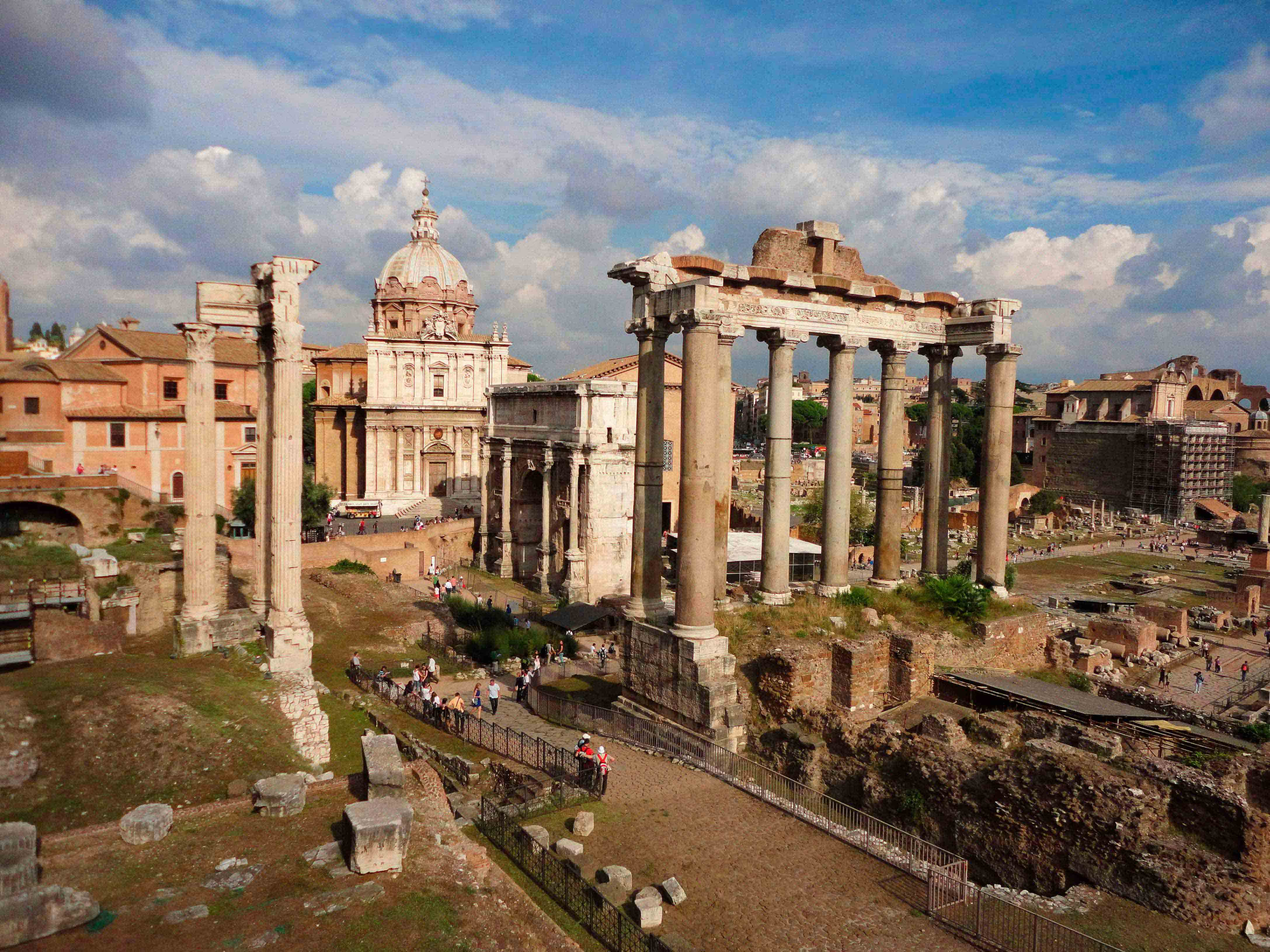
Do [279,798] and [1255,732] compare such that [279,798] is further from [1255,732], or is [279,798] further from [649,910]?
[1255,732]

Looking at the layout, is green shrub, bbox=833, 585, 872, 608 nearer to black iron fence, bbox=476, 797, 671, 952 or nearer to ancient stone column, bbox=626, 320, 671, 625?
ancient stone column, bbox=626, 320, 671, 625

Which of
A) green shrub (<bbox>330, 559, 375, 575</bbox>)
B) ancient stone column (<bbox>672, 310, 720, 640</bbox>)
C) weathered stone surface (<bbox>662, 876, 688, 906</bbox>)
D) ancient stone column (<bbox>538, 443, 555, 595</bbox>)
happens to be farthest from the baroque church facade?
weathered stone surface (<bbox>662, 876, 688, 906</bbox>)

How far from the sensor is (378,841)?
7699mm

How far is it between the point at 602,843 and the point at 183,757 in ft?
18.2

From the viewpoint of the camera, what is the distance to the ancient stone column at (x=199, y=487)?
15742 mm

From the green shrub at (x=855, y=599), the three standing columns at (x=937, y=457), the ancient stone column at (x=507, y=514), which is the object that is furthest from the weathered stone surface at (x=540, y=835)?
the ancient stone column at (x=507, y=514)

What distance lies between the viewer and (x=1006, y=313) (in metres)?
17.5

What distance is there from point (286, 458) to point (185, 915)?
32.4 ft

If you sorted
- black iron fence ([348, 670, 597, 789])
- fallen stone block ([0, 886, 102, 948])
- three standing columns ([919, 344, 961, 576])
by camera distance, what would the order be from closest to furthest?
fallen stone block ([0, 886, 102, 948]) < black iron fence ([348, 670, 597, 789]) < three standing columns ([919, 344, 961, 576])

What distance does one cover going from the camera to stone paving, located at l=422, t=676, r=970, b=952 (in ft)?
28.9

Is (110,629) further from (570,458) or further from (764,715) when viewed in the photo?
(570,458)

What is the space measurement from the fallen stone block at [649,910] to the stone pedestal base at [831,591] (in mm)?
8849

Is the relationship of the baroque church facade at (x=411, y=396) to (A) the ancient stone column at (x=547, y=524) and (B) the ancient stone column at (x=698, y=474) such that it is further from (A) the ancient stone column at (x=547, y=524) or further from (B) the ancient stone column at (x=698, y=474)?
(B) the ancient stone column at (x=698, y=474)

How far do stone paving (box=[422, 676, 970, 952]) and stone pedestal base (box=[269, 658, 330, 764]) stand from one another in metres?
4.22
